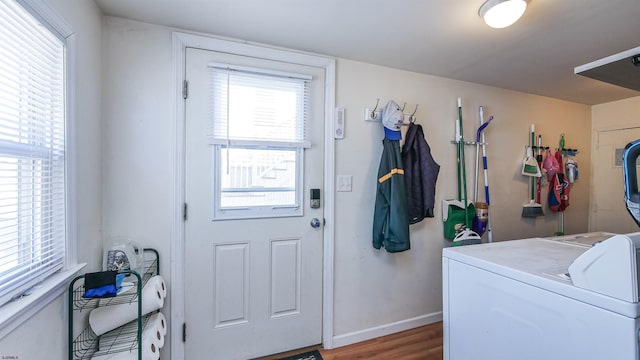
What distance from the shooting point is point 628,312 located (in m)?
0.75

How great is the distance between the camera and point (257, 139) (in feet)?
6.00

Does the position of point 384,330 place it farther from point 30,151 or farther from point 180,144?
point 30,151

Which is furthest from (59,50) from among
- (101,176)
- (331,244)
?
(331,244)

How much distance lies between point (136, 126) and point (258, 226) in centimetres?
96

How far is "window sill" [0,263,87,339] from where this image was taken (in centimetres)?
80

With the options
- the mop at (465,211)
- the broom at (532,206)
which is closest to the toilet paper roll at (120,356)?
the mop at (465,211)

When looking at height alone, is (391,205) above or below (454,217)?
above

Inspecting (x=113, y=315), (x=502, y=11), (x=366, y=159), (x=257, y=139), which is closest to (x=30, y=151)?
(x=113, y=315)

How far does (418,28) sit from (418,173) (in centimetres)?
106

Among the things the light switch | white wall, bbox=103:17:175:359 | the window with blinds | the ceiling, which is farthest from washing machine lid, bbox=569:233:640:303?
white wall, bbox=103:17:175:359

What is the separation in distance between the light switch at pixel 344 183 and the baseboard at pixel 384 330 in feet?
3.67

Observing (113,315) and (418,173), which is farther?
(418,173)

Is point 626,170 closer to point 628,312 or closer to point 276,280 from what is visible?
point 628,312

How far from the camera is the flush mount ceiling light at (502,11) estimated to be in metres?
1.29
